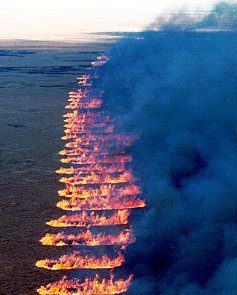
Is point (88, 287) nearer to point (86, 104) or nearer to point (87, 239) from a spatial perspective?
point (87, 239)

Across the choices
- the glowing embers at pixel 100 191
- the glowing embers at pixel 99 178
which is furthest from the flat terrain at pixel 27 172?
the glowing embers at pixel 99 178

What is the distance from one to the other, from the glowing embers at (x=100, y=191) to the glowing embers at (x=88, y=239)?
605 centimetres

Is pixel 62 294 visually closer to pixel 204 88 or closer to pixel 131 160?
pixel 131 160

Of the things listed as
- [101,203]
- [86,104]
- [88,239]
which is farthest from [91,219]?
[86,104]

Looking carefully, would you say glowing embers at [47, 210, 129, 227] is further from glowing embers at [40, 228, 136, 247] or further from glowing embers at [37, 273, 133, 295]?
glowing embers at [37, 273, 133, 295]

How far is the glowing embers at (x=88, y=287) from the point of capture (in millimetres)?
21766

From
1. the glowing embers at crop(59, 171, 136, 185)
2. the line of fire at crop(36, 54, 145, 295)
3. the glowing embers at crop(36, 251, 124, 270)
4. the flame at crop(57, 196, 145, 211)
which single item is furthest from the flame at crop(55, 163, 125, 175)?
Answer: the glowing embers at crop(36, 251, 124, 270)

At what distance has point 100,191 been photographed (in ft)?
113

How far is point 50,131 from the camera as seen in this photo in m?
52.0

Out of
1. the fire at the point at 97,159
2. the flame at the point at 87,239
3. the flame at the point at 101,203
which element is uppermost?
the fire at the point at 97,159

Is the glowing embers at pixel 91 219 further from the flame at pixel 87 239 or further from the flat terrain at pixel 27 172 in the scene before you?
→ the flame at pixel 87 239

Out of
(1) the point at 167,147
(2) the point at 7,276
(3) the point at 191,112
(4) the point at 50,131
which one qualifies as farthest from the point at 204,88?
(2) the point at 7,276

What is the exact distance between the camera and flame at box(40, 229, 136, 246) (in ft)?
86.7

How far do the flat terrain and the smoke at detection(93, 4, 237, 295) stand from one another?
4.68 meters
